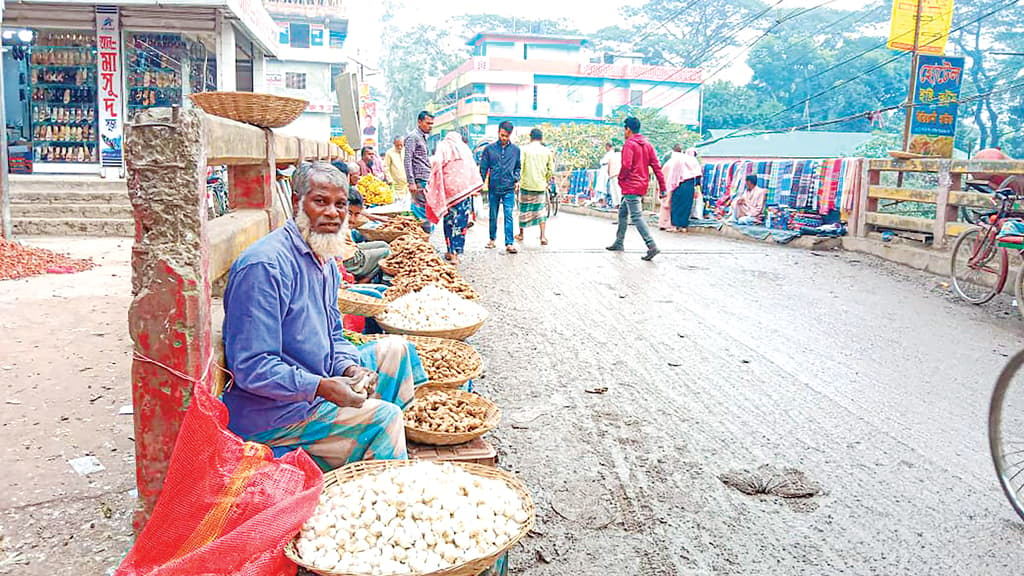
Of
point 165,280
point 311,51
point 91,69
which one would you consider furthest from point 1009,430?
point 311,51

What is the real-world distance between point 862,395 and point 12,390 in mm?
5356

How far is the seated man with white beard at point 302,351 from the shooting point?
2.72m

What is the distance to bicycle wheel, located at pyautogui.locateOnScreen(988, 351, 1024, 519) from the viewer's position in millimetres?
3637

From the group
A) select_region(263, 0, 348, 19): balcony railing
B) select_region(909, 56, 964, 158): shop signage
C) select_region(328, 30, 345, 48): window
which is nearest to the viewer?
select_region(909, 56, 964, 158): shop signage

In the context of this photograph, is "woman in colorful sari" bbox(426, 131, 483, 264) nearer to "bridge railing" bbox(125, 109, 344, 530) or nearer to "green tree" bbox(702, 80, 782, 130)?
"bridge railing" bbox(125, 109, 344, 530)

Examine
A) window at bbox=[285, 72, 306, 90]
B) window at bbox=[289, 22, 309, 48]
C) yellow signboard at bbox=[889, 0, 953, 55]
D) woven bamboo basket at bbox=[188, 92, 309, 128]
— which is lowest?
woven bamboo basket at bbox=[188, 92, 309, 128]

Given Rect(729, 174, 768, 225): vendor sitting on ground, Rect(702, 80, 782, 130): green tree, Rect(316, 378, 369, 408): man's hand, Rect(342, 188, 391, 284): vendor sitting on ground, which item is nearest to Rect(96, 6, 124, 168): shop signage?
Rect(342, 188, 391, 284): vendor sitting on ground

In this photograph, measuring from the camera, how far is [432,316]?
5.44 metres

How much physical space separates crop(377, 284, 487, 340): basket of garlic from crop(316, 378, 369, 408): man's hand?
2225 millimetres

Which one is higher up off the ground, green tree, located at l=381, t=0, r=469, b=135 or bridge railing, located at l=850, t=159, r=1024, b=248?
green tree, located at l=381, t=0, r=469, b=135

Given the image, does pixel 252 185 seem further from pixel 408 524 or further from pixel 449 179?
pixel 449 179

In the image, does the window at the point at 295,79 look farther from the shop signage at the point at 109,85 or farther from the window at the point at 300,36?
the shop signage at the point at 109,85

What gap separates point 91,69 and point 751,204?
1357cm

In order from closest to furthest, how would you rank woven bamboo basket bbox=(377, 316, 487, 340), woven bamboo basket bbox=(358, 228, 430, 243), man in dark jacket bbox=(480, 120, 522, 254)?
1. woven bamboo basket bbox=(377, 316, 487, 340)
2. woven bamboo basket bbox=(358, 228, 430, 243)
3. man in dark jacket bbox=(480, 120, 522, 254)
